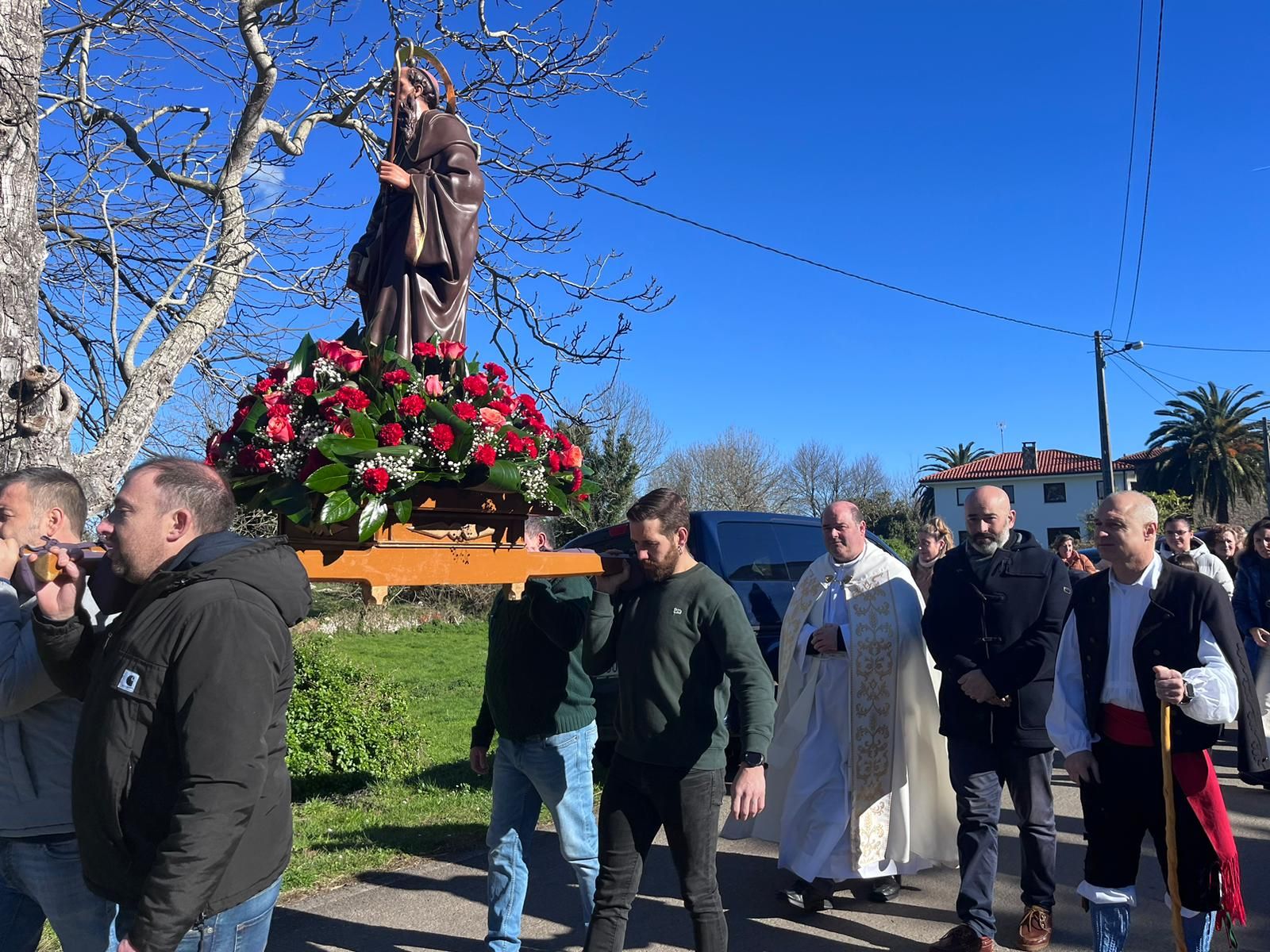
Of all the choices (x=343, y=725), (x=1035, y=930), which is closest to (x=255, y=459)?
(x=1035, y=930)

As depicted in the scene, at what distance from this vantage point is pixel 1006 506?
472 centimetres

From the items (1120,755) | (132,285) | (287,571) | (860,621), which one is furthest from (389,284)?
(132,285)

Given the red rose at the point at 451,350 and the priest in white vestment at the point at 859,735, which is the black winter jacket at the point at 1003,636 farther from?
the red rose at the point at 451,350

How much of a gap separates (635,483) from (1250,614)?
2249 centimetres

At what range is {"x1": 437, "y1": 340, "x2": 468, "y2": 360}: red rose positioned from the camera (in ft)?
11.2

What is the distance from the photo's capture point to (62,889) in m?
2.72

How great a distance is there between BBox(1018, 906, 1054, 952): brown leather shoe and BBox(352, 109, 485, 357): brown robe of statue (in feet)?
11.8

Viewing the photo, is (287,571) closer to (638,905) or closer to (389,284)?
(389,284)

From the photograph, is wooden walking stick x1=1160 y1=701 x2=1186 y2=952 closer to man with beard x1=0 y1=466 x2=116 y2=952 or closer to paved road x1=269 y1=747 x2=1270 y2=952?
paved road x1=269 y1=747 x2=1270 y2=952

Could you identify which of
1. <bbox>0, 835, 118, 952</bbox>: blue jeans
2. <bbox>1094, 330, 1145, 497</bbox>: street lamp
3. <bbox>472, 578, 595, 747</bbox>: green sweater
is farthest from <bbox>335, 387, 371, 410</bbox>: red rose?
<bbox>1094, 330, 1145, 497</bbox>: street lamp

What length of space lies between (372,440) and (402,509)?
25 cm

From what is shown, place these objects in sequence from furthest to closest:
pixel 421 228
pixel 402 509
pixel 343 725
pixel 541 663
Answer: pixel 343 725 → pixel 541 663 → pixel 421 228 → pixel 402 509

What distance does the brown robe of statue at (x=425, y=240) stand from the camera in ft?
13.2

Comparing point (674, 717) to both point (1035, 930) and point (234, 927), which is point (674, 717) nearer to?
point (234, 927)
